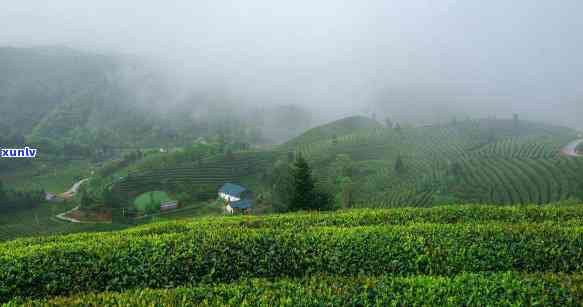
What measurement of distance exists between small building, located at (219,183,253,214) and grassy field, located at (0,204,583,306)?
4509 centimetres

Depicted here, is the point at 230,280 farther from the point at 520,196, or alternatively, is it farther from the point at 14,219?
the point at 14,219

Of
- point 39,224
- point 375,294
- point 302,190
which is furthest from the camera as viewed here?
point 39,224

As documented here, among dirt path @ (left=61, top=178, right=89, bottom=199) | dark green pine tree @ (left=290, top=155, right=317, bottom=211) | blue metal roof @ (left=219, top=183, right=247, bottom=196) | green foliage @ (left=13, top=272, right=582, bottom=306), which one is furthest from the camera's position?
dirt path @ (left=61, top=178, right=89, bottom=199)

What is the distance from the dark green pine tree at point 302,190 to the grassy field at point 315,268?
965 cm

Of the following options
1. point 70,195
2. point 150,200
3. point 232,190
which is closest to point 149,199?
point 150,200

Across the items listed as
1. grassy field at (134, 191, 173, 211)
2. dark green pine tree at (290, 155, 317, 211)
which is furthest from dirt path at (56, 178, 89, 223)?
dark green pine tree at (290, 155, 317, 211)

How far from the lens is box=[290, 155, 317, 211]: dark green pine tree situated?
17078 mm

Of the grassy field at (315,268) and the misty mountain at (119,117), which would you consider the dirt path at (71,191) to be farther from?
the grassy field at (315,268)

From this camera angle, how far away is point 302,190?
17250 mm

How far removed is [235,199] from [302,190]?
145 ft

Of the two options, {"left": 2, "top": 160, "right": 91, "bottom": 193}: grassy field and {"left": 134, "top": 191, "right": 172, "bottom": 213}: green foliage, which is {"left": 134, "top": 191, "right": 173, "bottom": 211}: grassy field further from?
{"left": 2, "top": 160, "right": 91, "bottom": 193}: grassy field

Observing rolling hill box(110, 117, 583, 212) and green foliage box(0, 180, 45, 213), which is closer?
rolling hill box(110, 117, 583, 212)

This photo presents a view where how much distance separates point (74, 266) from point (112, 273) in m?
0.73

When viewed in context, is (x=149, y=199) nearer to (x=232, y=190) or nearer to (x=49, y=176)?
(x=232, y=190)
